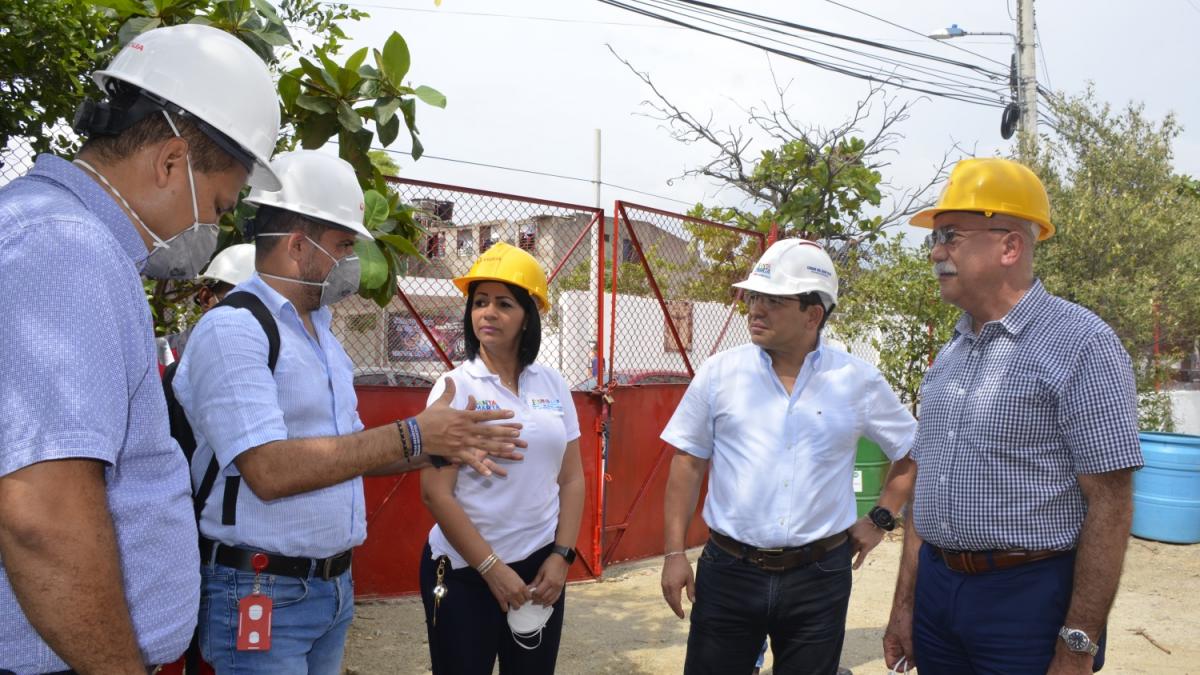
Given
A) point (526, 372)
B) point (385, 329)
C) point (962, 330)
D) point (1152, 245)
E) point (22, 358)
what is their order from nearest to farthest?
point (22, 358) < point (962, 330) < point (526, 372) < point (385, 329) < point (1152, 245)

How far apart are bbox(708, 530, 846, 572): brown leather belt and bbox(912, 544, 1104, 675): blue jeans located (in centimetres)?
50

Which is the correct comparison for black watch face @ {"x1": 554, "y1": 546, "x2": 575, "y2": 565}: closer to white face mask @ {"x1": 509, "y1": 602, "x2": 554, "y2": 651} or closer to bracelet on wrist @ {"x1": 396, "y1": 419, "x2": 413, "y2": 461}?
white face mask @ {"x1": 509, "y1": 602, "x2": 554, "y2": 651}

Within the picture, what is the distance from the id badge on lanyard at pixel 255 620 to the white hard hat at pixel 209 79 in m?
1.00

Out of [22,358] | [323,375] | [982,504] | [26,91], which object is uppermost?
[26,91]

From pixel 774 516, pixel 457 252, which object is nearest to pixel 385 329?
pixel 457 252

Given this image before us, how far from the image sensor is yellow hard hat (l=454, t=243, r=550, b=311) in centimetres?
315

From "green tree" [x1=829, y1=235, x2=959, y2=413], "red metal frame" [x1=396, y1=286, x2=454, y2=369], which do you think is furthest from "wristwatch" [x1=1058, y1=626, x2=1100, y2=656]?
"green tree" [x1=829, y1=235, x2=959, y2=413]

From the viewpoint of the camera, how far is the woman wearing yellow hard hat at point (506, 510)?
2.85 metres

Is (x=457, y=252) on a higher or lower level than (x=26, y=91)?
lower

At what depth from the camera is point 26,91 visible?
3299mm

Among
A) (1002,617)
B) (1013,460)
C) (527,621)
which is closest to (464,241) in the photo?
(527,621)

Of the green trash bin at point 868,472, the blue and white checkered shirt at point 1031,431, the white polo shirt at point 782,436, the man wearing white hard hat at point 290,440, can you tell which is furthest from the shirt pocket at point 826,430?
the green trash bin at point 868,472

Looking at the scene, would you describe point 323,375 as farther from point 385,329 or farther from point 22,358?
point 385,329

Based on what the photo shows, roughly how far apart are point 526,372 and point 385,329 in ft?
8.37
